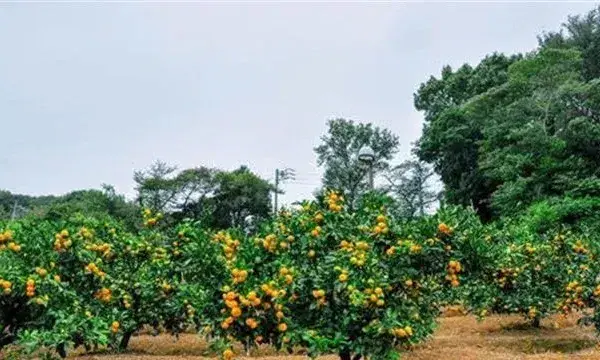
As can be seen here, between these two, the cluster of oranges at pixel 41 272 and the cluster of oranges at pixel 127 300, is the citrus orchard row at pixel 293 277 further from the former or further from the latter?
the cluster of oranges at pixel 127 300

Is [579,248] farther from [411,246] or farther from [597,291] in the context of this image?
[411,246]

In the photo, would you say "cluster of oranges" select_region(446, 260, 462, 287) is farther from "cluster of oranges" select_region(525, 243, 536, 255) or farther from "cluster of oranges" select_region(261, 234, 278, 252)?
"cluster of oranges" select_region(525, 243, 536, 255)

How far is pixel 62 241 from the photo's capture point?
20.1ft

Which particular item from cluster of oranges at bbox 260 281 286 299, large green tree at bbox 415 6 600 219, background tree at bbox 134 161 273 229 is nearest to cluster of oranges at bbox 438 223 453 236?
cluster of oranges at bbox 260 281 286 299

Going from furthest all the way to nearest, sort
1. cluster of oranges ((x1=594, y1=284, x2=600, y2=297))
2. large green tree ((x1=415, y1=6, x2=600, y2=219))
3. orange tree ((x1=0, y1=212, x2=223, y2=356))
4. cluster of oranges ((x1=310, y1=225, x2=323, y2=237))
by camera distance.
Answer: large green tree ((x1=415, y1=6, x2=600, y2=219)), cluster of oranges ((x1=594, y1=284, x2=600, y2=297)), cluster of oranges ((x1=310, y1=225, x2=323, y2=237)), orange tree ((x1=0, y1=212, x2=223, y2=356))

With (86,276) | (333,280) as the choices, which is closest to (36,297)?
(86,276)

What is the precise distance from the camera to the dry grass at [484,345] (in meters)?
8.73

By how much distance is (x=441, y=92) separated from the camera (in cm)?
3828

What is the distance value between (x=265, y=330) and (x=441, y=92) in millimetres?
34921

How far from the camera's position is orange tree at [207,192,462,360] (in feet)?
16.2

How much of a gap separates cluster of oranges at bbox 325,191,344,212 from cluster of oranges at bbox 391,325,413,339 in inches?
47.1

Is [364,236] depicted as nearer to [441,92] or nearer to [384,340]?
[384,340]

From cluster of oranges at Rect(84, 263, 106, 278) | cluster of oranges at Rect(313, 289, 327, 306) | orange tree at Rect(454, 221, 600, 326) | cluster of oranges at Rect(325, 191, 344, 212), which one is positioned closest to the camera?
cluster of oranges at Rect(313, 289, 327, 306)

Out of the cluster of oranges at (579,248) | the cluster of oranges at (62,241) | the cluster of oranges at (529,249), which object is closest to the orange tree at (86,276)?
the cluster of oranges at (62,241)
